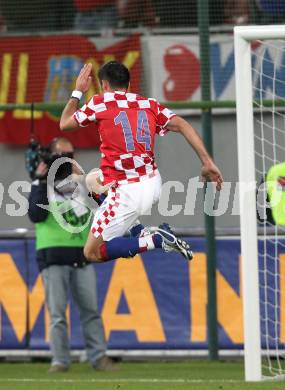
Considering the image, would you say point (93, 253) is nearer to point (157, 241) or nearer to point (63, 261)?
point (157, 241)

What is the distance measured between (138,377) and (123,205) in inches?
87.6

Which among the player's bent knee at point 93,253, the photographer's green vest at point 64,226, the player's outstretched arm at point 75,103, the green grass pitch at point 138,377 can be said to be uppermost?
the player's outstretched arm at point 75,103

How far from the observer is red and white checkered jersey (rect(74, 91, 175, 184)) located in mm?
8320

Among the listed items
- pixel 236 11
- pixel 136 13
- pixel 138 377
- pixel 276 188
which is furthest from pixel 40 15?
pixel 138 377

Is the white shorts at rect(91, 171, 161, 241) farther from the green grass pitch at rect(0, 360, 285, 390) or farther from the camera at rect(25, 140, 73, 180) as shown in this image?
the camera at rect(25, 140, 73, 180)

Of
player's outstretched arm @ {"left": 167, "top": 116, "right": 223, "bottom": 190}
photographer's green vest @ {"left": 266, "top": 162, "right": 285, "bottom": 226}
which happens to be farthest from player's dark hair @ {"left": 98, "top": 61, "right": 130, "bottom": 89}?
photographer's green vest @ {"left": 266, "top": 162, "right": 285, "bottom": 226}

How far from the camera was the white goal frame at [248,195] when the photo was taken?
897cm

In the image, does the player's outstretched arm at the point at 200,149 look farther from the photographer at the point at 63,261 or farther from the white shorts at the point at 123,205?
the photographer at the point at 63,261

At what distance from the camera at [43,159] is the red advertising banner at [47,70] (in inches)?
67.5

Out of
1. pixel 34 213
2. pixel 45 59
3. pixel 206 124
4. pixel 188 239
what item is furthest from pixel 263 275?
pixel 45 59

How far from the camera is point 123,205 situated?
27.7 feet

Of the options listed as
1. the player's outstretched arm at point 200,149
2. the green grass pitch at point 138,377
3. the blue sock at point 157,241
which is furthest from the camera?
the green grass pitch at point 138,377

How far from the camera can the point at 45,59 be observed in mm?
12773

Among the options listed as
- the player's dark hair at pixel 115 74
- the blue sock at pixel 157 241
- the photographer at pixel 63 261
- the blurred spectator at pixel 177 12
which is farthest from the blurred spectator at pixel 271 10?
the blue sock at pixel 157 241
